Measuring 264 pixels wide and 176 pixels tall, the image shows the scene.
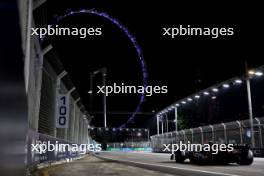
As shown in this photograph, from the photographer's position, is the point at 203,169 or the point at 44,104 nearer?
the point at 203,169

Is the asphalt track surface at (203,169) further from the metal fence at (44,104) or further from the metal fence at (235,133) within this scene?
the metal fence at (235,133)

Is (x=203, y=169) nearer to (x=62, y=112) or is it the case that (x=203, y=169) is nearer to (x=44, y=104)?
(x=44, y=104)

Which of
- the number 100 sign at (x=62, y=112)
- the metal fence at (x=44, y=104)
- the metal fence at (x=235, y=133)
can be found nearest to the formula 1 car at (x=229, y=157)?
the metal fence at (x=235, y=133)

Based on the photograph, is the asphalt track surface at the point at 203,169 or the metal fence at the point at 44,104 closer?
the asphalt track surface at the point at 203,169

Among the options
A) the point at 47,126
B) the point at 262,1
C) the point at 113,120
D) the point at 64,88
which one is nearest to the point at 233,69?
the point at 262,1

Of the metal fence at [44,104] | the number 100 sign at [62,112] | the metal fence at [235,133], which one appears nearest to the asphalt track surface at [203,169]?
the number 100 sign at [62,112]

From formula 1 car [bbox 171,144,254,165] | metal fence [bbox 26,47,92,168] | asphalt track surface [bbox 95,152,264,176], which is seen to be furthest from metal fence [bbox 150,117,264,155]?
metal fence [bbox 26,47,92,168]

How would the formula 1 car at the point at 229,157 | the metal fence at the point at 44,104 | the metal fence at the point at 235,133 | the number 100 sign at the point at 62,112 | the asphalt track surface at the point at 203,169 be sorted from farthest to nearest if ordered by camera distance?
1. the metal fence at the point at 235,133
2. the number 100 sign at the point at 62,112
3. the formula 1 car at the point at 229,157
4. the metal fence at the point at 44,104
5. the asphalt track surface at the point at 203,169

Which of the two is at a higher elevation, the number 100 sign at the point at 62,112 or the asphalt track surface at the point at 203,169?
the number 100 sign at the point at 62,112

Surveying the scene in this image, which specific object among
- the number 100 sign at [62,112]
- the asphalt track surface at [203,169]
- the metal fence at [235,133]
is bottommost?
the asphalt track surface at [203,169]

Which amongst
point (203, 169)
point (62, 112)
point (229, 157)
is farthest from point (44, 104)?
point (229, 157)

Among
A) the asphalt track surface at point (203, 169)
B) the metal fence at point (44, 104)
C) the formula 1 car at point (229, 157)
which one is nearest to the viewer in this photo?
the asphalt track surface at point (203, 169)

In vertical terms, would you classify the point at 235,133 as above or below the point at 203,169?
above

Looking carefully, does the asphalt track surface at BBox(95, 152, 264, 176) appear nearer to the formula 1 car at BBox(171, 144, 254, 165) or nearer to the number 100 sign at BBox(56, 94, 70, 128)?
the formula 1 car at BBox(171, 144, 254, 165)
